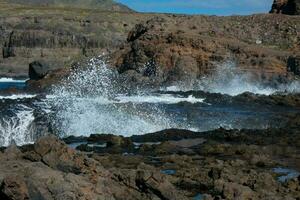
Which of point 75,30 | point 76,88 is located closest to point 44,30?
point 75,30

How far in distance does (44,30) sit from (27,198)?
425 feet

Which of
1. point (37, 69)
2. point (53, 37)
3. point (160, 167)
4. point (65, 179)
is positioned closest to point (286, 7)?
point (37, 69)

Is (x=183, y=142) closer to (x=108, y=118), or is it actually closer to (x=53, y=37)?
(x=108, y=118)

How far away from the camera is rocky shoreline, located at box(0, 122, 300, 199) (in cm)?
1156

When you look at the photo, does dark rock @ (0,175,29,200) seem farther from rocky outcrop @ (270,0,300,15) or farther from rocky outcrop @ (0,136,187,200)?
rocky outcrop @ (270,0,300,15)

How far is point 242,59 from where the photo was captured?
59.4 meters

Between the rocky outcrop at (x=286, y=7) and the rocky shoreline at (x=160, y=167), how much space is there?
166ft

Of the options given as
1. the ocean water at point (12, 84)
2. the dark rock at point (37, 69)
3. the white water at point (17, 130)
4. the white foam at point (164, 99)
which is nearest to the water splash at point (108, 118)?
the white water at point (17, 130)

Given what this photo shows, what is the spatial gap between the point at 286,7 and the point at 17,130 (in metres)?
58.5

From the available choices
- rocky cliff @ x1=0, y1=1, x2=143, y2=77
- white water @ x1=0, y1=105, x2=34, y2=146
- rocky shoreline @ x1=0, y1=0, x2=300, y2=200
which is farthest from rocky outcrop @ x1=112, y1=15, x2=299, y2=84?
rocky cliff @ x1=0, y1=1, x2=143, y2=77

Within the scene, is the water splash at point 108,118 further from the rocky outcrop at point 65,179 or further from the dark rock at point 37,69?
the dark rock at point 37,69

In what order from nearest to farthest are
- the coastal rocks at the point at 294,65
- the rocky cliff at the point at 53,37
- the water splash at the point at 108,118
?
the water splash at the point at 108,118 → the coastal rocks at the point at 294,65 → the rocky cliff at the point at 53,37

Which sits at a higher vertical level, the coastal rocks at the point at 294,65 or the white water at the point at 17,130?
the coastal rocks at the point at 294,65

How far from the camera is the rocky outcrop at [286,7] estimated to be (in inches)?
3127
